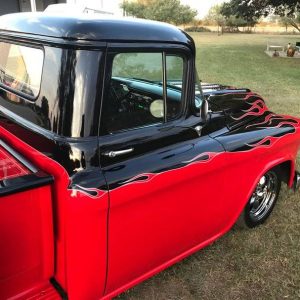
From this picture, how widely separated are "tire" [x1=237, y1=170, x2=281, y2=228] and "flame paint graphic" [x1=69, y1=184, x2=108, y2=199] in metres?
1.81

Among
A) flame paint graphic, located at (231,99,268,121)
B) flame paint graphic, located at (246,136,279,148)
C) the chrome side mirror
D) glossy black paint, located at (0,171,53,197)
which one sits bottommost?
flame paint graphic, located at (246,136,279,148)

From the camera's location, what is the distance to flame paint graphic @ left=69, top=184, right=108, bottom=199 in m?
1.85

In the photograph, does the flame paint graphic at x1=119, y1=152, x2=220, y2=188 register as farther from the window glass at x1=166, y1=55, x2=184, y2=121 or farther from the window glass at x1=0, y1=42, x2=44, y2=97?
the window glass at x1=0, y1=42, x2=44, y2=97

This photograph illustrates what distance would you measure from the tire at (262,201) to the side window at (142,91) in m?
1.40

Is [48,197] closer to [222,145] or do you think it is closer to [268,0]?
[222,145]

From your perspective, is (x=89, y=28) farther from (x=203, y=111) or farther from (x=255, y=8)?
(x=255, y=8)

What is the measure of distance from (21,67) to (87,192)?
39.2 inches

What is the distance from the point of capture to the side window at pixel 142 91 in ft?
6.81

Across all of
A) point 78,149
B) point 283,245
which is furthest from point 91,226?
point 283,245

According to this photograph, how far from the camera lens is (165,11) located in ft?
224

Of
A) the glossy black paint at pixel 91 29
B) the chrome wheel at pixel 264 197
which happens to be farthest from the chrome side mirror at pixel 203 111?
the chrome wheel at pixel 264 197

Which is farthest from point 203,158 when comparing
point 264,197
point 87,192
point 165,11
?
point 165,11

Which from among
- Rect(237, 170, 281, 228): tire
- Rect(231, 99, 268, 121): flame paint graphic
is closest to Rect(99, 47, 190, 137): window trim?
Rect(231, 99, 268, 121): flame paint graphic

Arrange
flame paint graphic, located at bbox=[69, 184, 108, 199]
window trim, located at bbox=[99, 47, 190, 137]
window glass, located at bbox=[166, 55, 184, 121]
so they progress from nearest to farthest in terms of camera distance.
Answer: flame paint graphic, located at bbox=[69, 184, 108, 199]
window trim, located at bbox=[99, 47, 190, 137]
window glass, located at bbox=[166, 55, 184, 121]
